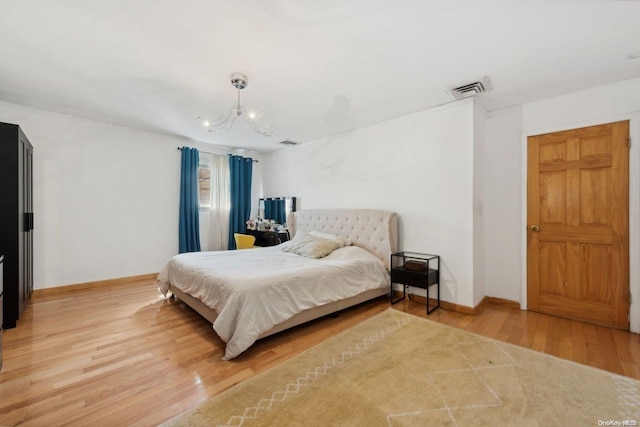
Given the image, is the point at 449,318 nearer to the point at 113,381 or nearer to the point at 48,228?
the point at 113,381

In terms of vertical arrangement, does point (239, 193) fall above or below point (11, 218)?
above

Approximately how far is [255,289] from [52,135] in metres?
3.92

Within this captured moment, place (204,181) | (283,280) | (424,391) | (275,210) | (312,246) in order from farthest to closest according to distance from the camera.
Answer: (275,210) < (204,181) < (312,246) < (283,280) < (424,391)

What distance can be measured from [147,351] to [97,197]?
10.0 feet

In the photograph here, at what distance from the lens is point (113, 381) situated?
1.91 metres

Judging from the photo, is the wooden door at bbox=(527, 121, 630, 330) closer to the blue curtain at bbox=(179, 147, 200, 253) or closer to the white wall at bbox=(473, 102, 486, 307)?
the white wall at bbox=(473, 102, 486, 307)

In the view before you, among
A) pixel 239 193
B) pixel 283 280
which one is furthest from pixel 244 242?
pixel 283 280

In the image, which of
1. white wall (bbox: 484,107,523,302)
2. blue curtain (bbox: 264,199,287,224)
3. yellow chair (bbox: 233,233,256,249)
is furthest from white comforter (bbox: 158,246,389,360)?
blue curtain (bbox: 264,199,287,224)

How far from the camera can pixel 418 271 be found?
326 centimetres

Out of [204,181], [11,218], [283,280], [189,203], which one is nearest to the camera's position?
[283,280]

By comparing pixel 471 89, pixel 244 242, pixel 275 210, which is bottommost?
pixel 244 242

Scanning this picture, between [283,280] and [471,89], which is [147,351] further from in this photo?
[471,89]

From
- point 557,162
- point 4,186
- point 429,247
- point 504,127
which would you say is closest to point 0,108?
point 4,186

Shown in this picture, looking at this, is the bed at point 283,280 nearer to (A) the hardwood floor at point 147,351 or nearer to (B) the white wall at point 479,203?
(A) the hardwood floor at point 147,351
